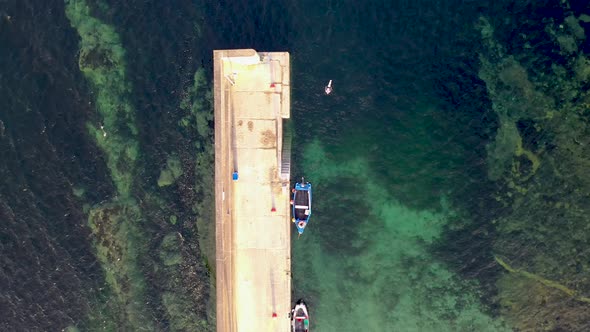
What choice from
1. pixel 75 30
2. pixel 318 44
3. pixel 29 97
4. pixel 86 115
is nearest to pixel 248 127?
pixel 318 44

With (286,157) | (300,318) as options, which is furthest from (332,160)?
(300,318)

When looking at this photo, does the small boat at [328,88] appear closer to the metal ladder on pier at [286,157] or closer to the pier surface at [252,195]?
the pier surface at [252,195]

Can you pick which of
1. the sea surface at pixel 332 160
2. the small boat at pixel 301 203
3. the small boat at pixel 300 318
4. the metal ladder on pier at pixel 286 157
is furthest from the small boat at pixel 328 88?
the small boat at pixel 300 318

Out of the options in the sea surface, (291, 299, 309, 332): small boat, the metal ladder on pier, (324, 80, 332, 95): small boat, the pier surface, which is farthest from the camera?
(291, 299, 309, 332): small boat

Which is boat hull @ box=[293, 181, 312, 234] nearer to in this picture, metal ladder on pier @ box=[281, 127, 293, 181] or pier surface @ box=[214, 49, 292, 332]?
pier surface @ box=[214, 49, 292, 332]

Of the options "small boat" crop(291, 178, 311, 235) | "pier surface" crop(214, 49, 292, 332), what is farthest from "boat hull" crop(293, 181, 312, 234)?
"pier surface" crop(214, 49, 292, 332)

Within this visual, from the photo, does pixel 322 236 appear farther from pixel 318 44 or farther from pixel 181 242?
pixel 318 44
